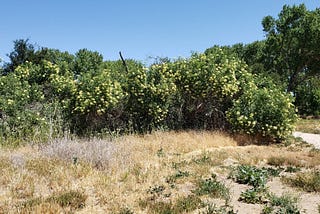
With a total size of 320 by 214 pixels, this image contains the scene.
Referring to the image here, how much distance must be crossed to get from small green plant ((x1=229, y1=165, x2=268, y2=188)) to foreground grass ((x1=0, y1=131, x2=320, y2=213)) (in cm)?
15

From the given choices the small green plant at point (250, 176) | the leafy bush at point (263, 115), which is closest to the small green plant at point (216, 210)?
the small green plant at point (250, 176)

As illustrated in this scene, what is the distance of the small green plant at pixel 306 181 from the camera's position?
615 cm

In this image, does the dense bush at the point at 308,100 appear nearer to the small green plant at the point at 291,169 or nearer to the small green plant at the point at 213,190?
the small green plant at the point at 291,169

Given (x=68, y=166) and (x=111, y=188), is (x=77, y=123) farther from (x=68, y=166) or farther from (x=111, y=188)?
(x=111, y=188)

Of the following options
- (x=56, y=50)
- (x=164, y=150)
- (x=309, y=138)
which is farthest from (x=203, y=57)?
(x=56, y=50)

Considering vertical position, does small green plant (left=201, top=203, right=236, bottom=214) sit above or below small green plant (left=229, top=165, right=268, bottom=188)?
below

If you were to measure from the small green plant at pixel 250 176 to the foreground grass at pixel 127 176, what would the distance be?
151 mm

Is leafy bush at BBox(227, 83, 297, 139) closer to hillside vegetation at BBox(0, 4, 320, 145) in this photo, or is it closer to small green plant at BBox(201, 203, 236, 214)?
hillside vegetation at BBox(0, 4, 320, 145)

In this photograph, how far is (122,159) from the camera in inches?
303

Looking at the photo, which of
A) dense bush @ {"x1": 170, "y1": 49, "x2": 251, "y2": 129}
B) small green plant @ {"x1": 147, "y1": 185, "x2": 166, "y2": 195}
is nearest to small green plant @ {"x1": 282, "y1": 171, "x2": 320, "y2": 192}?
small green plant @ {"x1": 147, "y1": 185, "x2": 166, "y2": 195}

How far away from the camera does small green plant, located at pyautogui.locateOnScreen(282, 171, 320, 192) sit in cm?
615

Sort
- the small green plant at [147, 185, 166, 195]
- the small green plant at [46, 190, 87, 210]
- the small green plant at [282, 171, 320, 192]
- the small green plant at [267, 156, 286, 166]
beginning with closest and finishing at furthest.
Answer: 1. the small green plant at [46, 190, 87, 210]
2. the small green plant at [147, 185, 166, 195]
3. the small green plant at [282, 171, 320, 192]
4. the small green plant at [267, 156, 286, 166]

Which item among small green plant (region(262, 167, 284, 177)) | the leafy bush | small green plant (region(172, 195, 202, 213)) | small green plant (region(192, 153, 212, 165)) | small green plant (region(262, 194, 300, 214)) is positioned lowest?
small green plant (region(262, 194, 300, 214))

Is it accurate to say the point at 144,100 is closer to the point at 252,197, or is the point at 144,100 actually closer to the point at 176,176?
the point at 176,176
